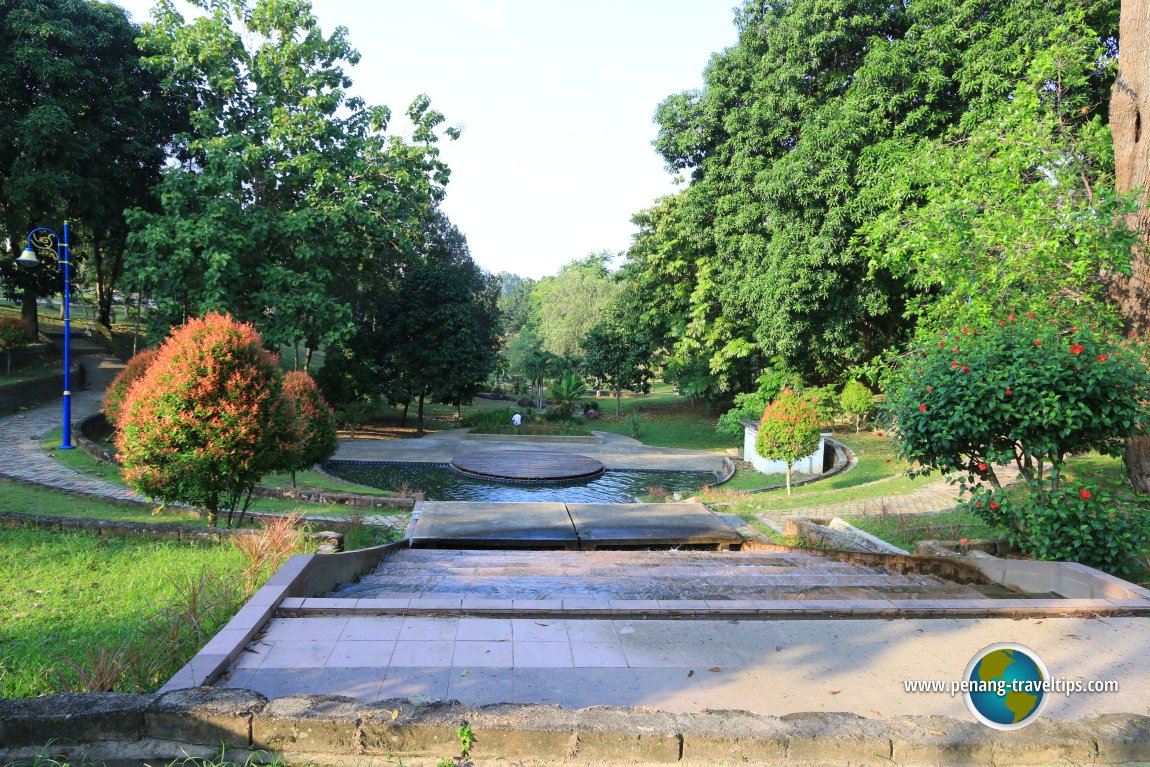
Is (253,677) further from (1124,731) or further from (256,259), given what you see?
(256,259)

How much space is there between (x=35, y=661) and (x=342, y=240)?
53.6 ft

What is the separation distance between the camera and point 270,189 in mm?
20031

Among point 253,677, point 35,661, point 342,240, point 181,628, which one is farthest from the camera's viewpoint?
point 342,240

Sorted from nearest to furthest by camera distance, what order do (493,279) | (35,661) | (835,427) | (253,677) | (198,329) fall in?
(253,677), (35,661), (198,329), (835,427), (493,279)

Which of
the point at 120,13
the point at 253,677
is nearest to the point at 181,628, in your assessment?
the point at 253,677

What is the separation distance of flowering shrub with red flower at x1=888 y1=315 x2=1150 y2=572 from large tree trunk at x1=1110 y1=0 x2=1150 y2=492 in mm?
1913

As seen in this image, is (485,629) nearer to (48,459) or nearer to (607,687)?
(607,687)

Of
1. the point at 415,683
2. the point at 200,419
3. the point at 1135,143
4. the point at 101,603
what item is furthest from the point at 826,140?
the point at 101,603

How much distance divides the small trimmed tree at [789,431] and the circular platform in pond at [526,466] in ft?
18.4

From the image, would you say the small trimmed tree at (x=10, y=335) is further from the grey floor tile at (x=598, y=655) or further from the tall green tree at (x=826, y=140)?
the grey floor tile at (x=598, y=655)

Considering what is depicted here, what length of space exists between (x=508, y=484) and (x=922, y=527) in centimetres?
1038

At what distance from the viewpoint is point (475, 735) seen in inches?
113

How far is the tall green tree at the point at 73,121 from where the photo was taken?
18.2 meters

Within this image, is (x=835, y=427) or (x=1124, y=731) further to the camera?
(x=835, y=427)
